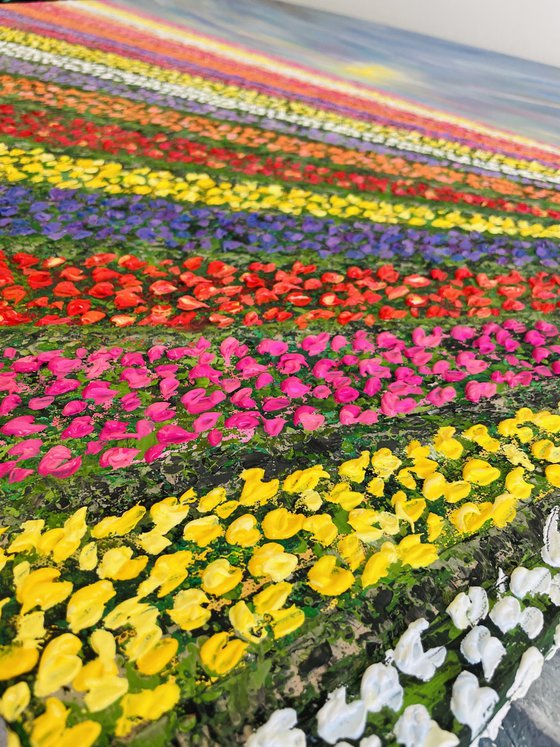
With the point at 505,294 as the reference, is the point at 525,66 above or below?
above

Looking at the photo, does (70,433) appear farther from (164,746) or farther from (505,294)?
(505,294)

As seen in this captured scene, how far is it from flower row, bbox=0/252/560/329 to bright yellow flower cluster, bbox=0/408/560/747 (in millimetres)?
977


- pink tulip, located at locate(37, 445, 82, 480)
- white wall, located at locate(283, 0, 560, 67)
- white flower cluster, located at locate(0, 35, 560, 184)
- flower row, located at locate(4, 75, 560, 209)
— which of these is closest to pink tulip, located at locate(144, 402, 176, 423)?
pink tulip, located at locate(37, 445, 82, 480)

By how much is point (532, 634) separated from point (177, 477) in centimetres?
111

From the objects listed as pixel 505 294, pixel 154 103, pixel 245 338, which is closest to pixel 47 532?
pixel 245 338

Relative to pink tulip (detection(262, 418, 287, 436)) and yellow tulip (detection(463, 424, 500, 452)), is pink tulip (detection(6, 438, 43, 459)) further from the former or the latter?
yellow tulip (detection(463, 424, 500, 452))

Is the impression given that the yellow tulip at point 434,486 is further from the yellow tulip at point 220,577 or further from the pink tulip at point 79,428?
the pink tulip at point 79,428

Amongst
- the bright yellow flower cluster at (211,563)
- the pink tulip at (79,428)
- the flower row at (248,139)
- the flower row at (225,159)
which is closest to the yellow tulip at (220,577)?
the bright yellow flower cluster at (211,563)

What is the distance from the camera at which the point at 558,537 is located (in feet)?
6.19

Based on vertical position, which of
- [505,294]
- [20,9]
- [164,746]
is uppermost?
[20,9]

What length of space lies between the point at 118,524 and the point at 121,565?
0.53ft

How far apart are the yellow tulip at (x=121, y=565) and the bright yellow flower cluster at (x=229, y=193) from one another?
255 cm

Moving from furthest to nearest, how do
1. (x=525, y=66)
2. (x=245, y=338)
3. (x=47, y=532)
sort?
(x=525, y=66) → (x=245, y=338) → (x=47, y=532)

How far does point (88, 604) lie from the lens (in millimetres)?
1549
